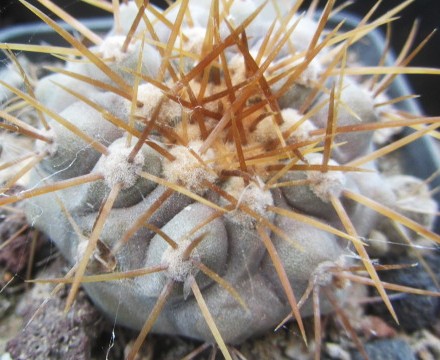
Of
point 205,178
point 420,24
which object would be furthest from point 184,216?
point 420,24

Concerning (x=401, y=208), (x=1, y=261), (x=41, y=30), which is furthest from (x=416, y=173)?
(x=41, y=30)

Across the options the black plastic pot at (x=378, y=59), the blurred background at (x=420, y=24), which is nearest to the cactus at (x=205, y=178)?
the black plastic pot at (x=378, y=59)

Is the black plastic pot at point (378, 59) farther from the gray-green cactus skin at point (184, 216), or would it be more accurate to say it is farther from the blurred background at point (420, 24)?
the gray-green cactus skin at point (184, 216)

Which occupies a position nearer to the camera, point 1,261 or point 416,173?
point 1,261

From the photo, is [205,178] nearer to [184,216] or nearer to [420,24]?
[184,216]

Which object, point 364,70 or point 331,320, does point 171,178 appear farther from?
point 331,320

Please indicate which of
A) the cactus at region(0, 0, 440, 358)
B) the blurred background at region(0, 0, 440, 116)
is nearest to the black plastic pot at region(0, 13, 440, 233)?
the blurred background at region(0, 0, 440, 116)
